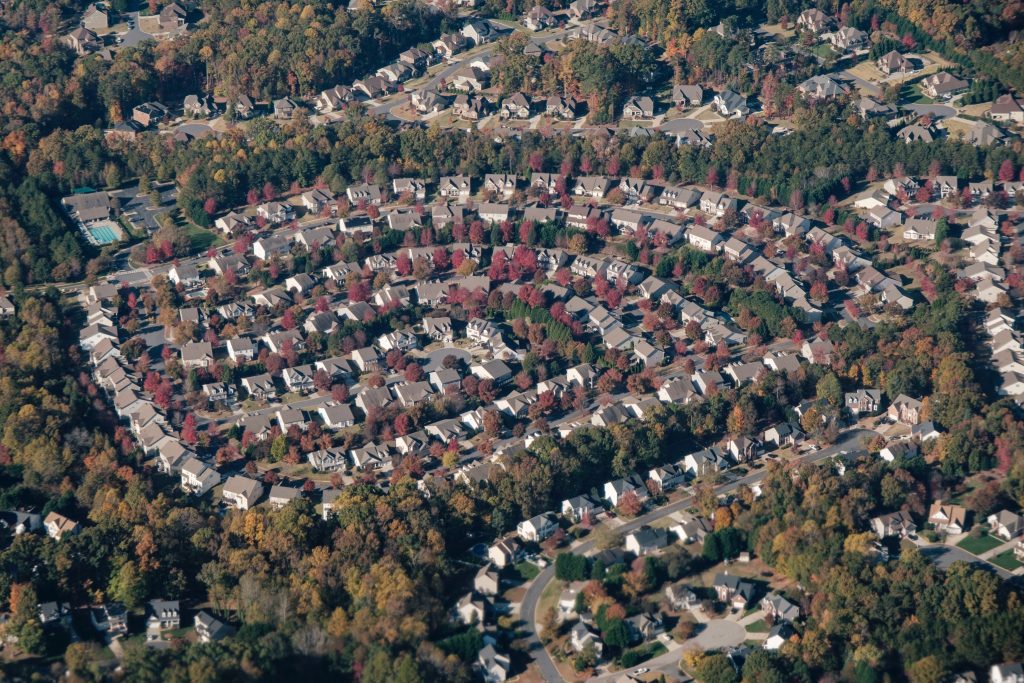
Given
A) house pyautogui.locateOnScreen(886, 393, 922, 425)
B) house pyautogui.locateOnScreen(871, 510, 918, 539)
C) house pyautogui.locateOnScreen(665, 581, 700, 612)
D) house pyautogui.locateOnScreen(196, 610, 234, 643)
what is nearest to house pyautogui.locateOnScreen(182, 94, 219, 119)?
house pyautogui.locateOnScreen(196, 610, 234, 643)

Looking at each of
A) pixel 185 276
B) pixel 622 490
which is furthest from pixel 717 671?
pixel 185 276

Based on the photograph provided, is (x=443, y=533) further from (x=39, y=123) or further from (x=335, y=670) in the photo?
(x=39, y=123)

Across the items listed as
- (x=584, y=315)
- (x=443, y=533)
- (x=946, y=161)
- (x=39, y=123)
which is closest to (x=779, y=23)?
(x=946, y=161)

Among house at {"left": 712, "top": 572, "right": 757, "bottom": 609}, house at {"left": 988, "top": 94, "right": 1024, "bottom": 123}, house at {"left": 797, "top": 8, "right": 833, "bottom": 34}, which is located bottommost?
house at {"left": 712, "top": 572, "right": 757, "bottom": 609}

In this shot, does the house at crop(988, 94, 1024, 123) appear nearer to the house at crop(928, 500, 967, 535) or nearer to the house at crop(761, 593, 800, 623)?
the house at crop(928, 500, 967, 535)

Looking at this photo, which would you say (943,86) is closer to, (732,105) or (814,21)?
(814,21)
